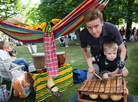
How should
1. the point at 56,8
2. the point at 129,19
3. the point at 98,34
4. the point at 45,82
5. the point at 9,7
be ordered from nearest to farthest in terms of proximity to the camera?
1. the point at 98,34
2. the point at 45,82
3. the point at 56,8
4. the point at 129,19
5. the point at 9,7

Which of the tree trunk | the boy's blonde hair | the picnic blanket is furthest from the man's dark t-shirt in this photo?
the tree trunk

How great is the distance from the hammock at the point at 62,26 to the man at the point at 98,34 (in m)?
0.29

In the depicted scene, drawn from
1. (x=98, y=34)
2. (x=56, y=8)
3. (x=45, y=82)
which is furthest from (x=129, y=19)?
(x=98, y=34)

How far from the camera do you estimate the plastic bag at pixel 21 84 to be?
3.23 metres

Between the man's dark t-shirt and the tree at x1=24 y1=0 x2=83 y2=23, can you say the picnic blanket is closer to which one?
the man's dark t-shirt

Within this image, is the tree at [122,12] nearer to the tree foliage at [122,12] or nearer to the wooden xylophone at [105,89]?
the tree foliage at [122,12]

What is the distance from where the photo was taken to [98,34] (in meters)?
2.07

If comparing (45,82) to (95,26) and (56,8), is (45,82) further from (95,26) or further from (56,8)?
(56,8)

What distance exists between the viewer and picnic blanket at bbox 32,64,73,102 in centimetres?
307

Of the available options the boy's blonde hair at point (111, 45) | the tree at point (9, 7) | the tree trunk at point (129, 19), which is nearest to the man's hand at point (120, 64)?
the boy's blonde hair at point (111, 45)

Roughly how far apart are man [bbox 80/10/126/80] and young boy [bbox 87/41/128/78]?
6 centimetres

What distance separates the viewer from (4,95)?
3.18 m

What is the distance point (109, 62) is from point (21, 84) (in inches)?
66.7

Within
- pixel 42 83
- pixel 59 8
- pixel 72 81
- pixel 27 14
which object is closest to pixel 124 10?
pixel 59 8
